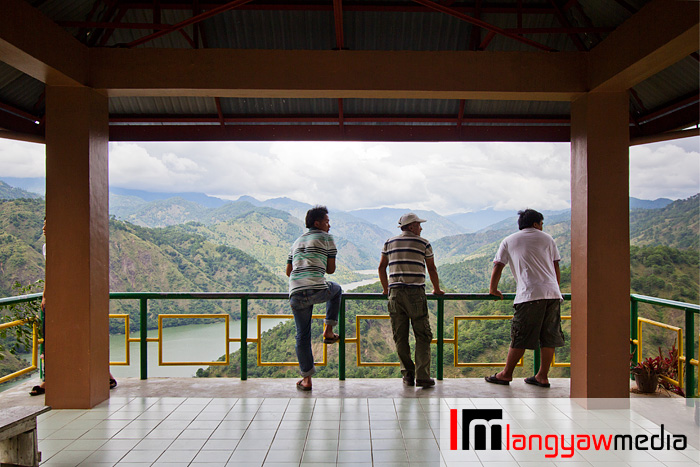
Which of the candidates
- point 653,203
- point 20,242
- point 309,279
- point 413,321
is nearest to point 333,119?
point 309,279

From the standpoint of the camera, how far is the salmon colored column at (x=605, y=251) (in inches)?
179

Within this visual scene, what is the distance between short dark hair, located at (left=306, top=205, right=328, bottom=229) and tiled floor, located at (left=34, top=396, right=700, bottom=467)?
1786 millimetres

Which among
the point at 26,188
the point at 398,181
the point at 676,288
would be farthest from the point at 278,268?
the point at 398,181

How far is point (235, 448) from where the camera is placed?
3590 mm

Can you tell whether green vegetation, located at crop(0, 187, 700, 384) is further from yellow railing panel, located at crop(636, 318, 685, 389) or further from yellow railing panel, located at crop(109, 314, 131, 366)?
yellow railing panel, located at crop(636, 318, 685, 389)

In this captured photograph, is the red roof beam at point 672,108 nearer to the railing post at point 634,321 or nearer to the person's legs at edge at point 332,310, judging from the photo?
the railing post at point 634,321

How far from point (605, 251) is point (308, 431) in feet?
10.3

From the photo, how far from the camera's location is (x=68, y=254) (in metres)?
4.50

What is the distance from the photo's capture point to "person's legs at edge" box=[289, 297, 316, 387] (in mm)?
5004

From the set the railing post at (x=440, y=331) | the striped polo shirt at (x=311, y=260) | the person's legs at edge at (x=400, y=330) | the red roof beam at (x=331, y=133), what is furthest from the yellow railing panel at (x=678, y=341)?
the striped polo shirt at (x=311, y=260)

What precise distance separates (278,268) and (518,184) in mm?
25757

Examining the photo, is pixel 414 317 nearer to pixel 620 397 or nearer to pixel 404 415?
pixel 404 415

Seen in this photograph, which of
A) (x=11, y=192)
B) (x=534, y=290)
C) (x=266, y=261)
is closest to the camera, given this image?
(x=534, y=290)

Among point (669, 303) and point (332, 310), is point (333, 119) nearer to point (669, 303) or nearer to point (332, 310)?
point (332, 310)
